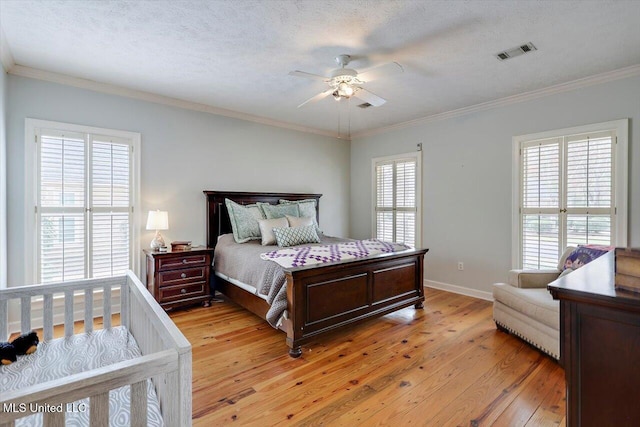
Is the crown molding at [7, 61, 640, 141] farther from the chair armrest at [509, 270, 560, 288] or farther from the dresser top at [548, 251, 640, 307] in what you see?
the dresser top at [548, 251, 640, 307]

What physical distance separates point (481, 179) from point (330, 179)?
8.30 feet

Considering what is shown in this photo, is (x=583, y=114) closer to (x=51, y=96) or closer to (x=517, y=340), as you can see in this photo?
(x=517, y=340)

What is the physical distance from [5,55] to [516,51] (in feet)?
14.7

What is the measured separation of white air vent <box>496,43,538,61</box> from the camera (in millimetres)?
2697

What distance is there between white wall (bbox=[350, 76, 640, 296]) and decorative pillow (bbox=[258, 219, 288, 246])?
229cm

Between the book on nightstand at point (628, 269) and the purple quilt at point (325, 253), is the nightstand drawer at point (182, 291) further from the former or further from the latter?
the book on nightstand at point (628, 269)

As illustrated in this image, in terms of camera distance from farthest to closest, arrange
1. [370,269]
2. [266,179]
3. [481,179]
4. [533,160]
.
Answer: [266,179] < [481,179] < [533,160] < [370,269]

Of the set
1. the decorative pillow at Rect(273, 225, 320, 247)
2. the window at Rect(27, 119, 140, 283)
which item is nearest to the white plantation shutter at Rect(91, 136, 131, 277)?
the window at Rect(27, 119, 140, 283)

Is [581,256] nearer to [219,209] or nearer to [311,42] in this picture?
[311,42]

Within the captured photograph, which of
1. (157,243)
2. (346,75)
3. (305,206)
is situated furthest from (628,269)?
(305,206)

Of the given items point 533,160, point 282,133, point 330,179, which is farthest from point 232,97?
point 533,160

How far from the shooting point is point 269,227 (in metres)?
4.03

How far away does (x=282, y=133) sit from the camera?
17.0 ft

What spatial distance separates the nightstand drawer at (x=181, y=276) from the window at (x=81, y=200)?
514 mm
